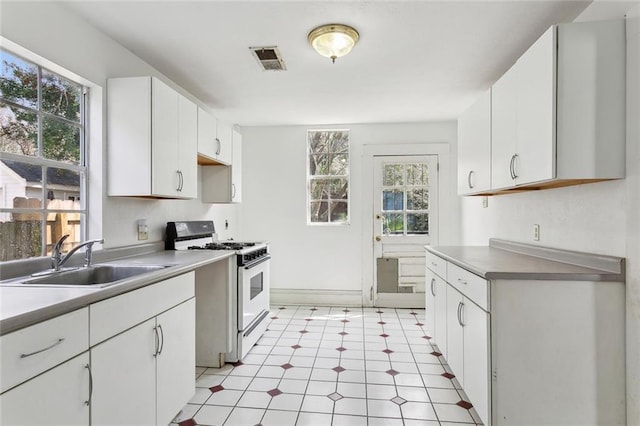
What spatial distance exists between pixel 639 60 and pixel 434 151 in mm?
2771

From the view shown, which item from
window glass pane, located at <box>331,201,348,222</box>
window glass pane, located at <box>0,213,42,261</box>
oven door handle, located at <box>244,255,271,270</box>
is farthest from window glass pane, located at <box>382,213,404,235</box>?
window glass pane, located at <box>0,213,42,261</box>

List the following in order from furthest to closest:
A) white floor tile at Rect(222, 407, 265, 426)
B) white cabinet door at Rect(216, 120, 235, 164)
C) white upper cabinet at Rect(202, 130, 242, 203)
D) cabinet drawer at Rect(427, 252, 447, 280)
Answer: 1. white upper cabinet at Rect(202, 130, 242, 203)
2. white cabinet door at Rect(216, 120, 235, 164)
3. cabinet drawer at Rect(427, 252, 447, 280)
4. white floor tile at Rect(222, 407, 265, 426)

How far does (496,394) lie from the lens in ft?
5.49

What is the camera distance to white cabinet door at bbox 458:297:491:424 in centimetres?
172

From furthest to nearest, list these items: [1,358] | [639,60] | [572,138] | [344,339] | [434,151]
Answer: [434,151]
[344,339]
[572,138]
[639,60]
[1,358]

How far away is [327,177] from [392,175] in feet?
2.79

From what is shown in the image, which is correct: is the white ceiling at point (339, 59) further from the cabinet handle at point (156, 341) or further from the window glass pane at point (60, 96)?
the cabinet handle at point (156, 341)

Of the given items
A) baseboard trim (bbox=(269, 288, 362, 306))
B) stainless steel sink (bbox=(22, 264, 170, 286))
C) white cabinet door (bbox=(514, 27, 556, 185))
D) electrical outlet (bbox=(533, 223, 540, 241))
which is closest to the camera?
white cabinet door (bbox=(514, 27, 556, 185))

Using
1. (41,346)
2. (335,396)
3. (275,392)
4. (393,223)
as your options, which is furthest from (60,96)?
(393,223)

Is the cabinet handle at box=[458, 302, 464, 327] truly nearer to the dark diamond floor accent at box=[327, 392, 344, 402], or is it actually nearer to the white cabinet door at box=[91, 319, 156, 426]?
the dark diamond floor accent at box=[327, 392, 344, 402]

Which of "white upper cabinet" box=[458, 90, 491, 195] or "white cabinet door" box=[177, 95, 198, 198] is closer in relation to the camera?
"white upper cabinet" box=[458, 90, 491, 195]

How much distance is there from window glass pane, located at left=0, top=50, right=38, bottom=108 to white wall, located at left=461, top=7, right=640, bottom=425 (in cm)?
304

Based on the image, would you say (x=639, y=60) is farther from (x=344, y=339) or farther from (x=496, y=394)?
(x=344, y=339)

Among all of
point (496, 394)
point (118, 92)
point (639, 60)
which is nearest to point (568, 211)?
point (639, 60)
